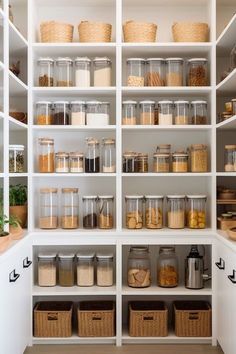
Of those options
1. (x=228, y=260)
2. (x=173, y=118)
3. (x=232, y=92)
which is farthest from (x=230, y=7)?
(x=228, y=260)

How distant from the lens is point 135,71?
3473 mm

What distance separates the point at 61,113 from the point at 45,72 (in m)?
0.32

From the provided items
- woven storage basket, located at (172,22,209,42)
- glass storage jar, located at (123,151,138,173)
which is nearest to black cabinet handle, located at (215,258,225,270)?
glass storage jar, located at (123,151,138,173)

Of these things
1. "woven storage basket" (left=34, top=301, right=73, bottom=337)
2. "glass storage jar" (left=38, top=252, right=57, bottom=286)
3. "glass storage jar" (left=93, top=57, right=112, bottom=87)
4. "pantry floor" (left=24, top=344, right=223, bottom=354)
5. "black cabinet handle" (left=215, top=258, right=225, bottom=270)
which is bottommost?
"pantry floor" (left=24, top=344, right=223, bottom=354)

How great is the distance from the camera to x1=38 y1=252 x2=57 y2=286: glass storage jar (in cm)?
344

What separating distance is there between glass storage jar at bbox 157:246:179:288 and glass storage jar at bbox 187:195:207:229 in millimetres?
239

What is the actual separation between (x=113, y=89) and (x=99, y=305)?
156 cm

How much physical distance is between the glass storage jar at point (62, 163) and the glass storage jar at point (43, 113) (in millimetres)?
244

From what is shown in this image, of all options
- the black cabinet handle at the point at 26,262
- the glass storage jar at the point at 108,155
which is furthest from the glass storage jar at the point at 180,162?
the black cabinet handle at the point at 26,262

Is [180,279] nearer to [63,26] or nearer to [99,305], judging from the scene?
[99,305]

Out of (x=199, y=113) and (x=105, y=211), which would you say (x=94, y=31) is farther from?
(x=105, y=211)

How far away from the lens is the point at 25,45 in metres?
3.36

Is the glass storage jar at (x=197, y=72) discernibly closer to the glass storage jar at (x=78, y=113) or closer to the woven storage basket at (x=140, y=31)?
the woven storage basket at (x=140, y=31)

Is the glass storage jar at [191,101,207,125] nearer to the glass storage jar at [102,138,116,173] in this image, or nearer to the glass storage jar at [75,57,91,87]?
the glass storage jar at [102,138,116,173]
